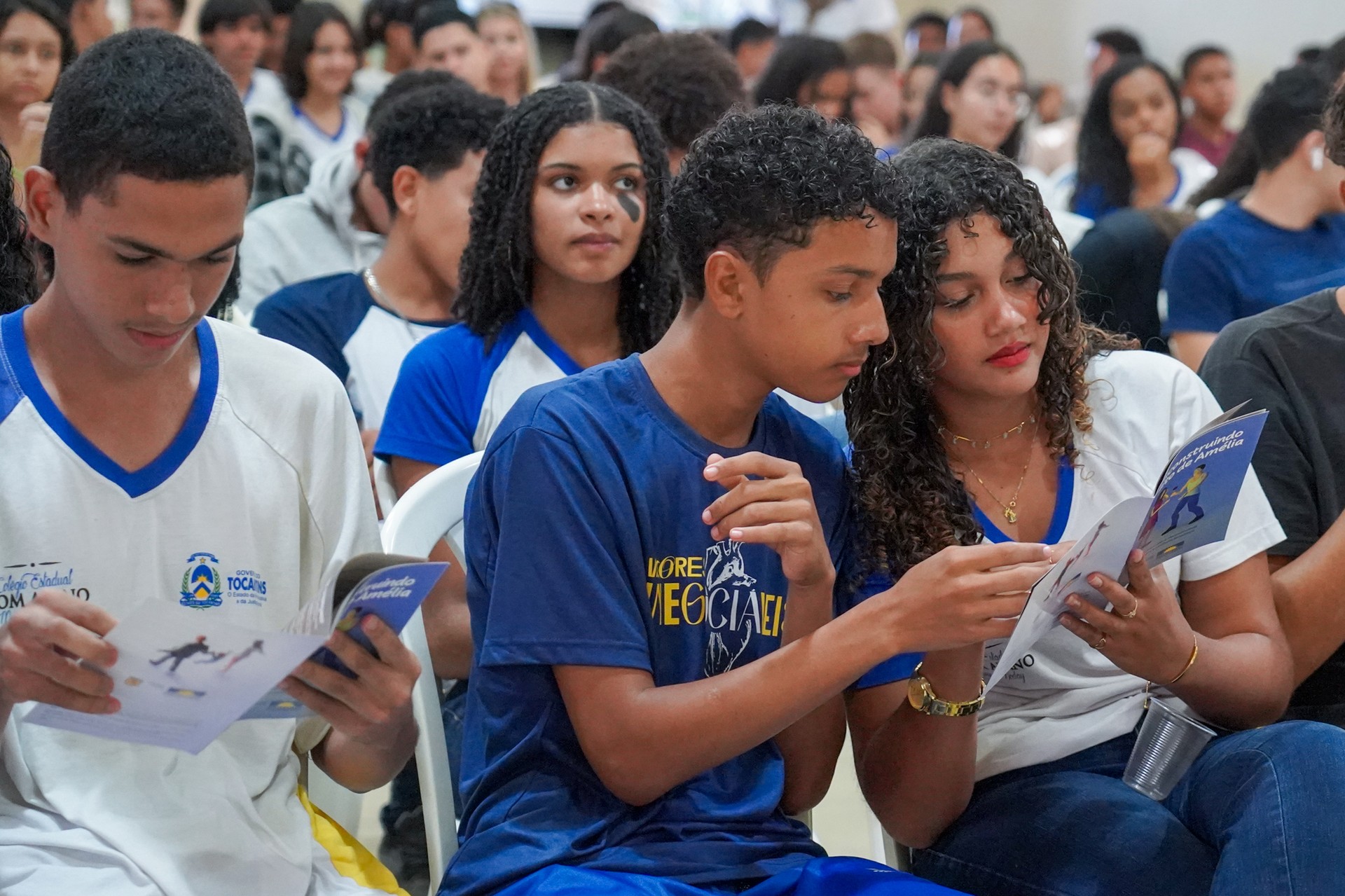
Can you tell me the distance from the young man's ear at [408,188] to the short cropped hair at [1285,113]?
2.12 metres

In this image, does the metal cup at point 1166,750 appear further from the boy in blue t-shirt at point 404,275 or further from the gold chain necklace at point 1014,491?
the boy in blue t-shirt at point 404,275

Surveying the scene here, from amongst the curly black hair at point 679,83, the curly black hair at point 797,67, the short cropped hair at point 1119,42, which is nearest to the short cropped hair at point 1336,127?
the curly black hair at point 679,83

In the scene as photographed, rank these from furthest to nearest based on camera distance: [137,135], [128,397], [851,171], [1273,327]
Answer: [1273,327] < [851,171] < [128,397] < [137,135]

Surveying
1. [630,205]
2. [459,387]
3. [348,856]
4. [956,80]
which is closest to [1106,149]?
[956,80]

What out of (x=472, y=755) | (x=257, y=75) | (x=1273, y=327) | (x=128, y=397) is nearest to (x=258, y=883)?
(x=472, y=755)

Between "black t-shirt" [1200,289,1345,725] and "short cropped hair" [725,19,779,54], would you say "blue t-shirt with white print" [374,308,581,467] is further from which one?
"short cropped hair" [725,19,779,54]

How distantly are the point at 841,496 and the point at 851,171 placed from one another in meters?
0.39

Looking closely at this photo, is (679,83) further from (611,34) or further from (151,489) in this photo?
(151,489)

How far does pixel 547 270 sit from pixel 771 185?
0.97m

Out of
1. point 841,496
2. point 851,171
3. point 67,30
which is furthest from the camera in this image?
point 67,30

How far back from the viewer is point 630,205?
8.07 ft

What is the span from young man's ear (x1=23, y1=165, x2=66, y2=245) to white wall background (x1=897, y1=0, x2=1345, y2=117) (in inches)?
320

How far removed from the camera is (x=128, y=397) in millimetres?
1490

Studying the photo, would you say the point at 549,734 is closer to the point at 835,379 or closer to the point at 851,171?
the point at 835,379
